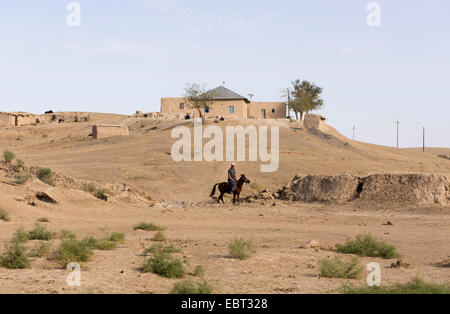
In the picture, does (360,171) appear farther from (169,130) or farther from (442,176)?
(169,130)

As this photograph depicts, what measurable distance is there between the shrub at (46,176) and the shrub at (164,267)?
56.2ft

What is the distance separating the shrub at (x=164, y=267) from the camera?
31.9ft

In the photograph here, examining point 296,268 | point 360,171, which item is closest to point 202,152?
point 360,171

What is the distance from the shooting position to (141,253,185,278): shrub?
31.9 ft

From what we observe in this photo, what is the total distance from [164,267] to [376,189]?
1638 cm

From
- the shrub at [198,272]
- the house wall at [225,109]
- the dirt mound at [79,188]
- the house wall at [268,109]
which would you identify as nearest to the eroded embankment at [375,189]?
the dirt mound at [79,188]

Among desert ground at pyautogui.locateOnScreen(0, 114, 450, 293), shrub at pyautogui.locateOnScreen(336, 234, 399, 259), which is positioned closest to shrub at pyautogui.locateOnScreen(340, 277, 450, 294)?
desert ground at pyautogui.locateOnScreen(0, 114, 450, 293)

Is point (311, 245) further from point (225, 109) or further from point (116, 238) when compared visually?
point (225, 109)

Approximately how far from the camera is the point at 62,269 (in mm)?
10070

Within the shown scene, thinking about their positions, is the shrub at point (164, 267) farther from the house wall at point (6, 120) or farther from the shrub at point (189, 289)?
the house wall at point (6, 120)

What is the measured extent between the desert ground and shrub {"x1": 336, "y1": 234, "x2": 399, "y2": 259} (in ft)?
1.12
